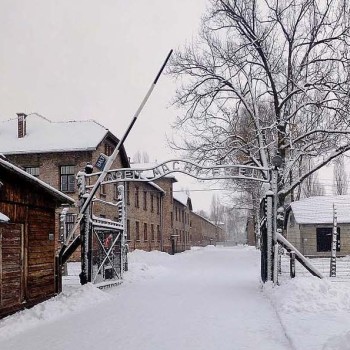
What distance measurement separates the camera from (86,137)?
31.5 metres

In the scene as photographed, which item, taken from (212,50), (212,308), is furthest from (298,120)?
(212,308)

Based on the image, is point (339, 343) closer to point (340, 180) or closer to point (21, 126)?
point (21, 126)

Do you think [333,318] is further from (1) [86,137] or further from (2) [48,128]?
(2) [48,128]

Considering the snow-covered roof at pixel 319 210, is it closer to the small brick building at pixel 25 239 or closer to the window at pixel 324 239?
the window at pixel 324 239

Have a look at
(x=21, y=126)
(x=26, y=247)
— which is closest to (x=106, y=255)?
(x=26, y=247)

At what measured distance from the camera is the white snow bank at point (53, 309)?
31.0ft

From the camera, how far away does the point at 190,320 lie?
411 inches

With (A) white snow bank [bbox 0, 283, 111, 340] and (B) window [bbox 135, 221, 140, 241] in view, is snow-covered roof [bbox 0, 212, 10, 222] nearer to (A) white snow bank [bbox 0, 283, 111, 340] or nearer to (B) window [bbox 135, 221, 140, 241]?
(A) white snow bank [bbox 0, 283, 111, 340]

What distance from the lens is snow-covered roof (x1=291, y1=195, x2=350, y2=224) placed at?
34.4 metres

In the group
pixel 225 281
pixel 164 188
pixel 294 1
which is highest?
pixel 294 1

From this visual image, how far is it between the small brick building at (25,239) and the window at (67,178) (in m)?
18.3

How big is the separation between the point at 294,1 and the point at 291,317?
16215 mm

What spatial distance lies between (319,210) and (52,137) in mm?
18732

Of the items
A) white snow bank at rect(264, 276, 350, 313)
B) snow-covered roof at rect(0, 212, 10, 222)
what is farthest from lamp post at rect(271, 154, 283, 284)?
snow-covered roof at rect(0, 212, 10, 222)
